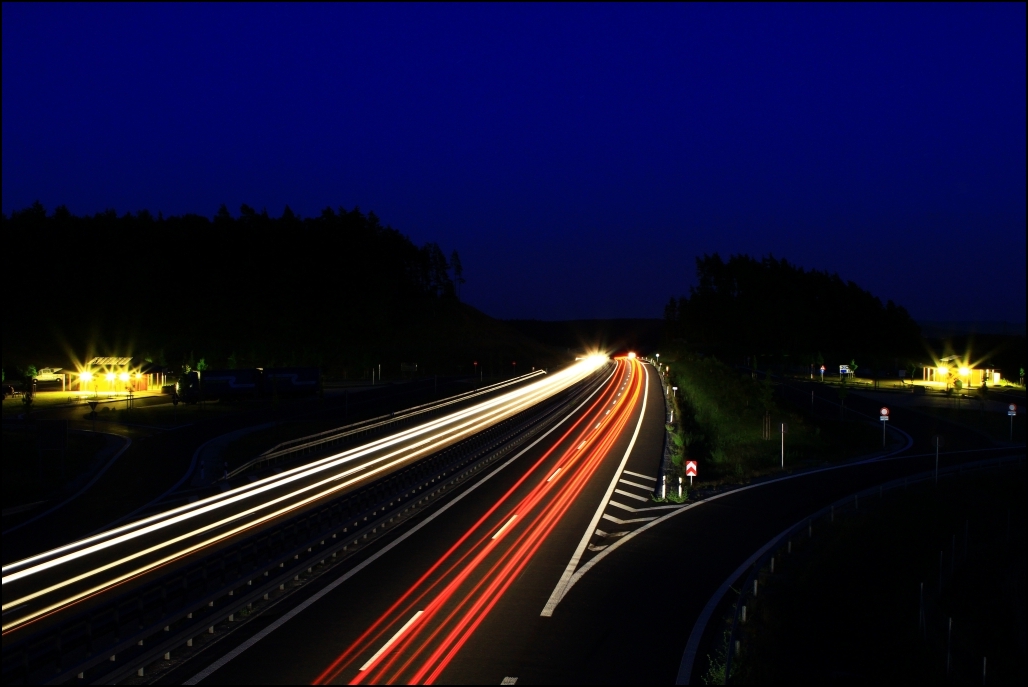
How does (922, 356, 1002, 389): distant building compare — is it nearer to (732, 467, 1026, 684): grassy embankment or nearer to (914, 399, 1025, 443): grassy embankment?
(914, 399, 1025, 443): grassy embankment

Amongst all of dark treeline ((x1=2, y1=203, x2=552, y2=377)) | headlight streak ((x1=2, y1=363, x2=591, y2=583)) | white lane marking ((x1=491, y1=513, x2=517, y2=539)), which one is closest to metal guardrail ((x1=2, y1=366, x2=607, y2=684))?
white lane marking ((x1=491, y1=513, x2=517, y2=539))

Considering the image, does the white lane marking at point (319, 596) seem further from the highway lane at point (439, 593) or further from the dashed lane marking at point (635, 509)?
the dashed lane marking at point (635, 509)

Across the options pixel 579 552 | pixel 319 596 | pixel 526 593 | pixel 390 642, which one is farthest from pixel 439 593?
pixel 579 552

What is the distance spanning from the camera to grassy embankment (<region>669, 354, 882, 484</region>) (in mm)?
34809

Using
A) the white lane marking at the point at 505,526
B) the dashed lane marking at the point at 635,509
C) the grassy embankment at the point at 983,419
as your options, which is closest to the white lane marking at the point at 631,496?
the dashed lane marking at the point at 635,509

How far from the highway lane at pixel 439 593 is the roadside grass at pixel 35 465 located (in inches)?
622

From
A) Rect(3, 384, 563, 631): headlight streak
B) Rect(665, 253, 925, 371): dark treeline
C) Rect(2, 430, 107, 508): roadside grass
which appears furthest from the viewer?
Rect(665, 253, 925, 371): dark treeline

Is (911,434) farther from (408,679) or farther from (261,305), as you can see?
(261,305)

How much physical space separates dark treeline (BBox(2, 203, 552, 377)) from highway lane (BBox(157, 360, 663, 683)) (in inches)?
3442

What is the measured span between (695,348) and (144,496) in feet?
402

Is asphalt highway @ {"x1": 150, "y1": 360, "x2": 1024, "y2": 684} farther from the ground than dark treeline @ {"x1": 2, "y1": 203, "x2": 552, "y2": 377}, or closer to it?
closer to it

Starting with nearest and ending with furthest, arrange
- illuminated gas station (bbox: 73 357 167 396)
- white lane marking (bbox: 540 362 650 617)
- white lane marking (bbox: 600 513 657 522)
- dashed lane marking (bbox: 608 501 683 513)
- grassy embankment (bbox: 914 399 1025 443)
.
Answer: white lane marking (bbox: 540 362 650 617)
white lane marking (bbox: 600 513 657 522)
dashed lane marking (bbox: 608 501 683 513)
grassy embankment (bbox: 914 399 1025 443)
illuminated gas station (bbox: 73 357 167 396)

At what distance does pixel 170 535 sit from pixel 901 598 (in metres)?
16.7

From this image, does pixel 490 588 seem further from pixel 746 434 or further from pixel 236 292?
pixel 236 292
